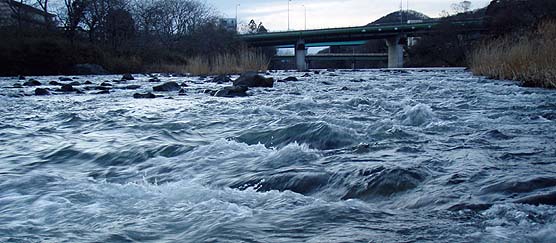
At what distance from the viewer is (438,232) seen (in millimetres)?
2857

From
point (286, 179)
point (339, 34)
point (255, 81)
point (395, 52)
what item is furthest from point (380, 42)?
point (286, 179)

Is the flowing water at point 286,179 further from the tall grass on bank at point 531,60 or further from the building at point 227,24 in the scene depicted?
the building at point 227,24

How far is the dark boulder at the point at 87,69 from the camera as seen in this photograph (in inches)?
1398

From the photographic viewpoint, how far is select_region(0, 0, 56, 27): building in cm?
4494

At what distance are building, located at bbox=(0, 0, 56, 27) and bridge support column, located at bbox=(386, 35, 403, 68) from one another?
160 feet

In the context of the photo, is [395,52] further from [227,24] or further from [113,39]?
[113,39]

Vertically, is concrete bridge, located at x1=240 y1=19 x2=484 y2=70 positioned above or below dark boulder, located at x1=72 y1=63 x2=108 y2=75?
above

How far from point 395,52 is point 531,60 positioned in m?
70.1

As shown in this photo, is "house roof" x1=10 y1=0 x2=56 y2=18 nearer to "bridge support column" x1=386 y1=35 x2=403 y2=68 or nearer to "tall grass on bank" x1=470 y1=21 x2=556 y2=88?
"tall grass on bank" x1=470 y1=21 x2=556 y2=88

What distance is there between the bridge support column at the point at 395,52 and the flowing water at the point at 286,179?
7231 centimetres

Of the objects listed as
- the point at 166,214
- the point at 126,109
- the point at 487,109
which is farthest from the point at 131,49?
the point at 166,214

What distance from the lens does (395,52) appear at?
270ft

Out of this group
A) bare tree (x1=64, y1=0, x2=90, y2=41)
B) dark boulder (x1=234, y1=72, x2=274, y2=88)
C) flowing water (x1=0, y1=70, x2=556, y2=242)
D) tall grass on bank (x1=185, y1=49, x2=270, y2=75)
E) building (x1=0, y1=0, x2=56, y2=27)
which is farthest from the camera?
bare tree (x1=64, y1=0, x2=90, y2=41)

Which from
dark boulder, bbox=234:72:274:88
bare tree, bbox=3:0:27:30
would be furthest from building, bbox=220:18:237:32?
dark boulder, bbox=234:72:274:88
